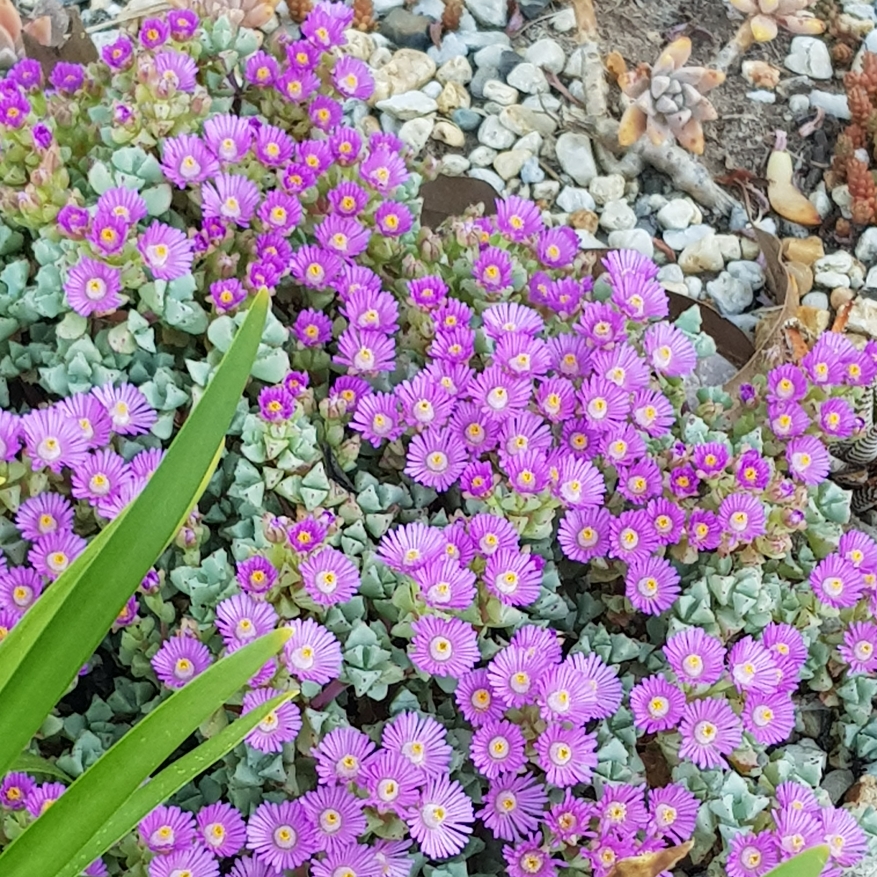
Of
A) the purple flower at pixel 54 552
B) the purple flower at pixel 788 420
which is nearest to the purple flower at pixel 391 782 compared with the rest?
the purple flower at pixel 54 552

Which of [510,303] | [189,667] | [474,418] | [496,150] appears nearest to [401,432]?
[474,418]

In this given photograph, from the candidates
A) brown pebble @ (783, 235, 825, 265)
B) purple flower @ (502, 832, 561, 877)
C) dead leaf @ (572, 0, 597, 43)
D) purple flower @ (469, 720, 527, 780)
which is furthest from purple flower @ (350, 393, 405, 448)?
dead leaf @ (572, 0, 597, 43)

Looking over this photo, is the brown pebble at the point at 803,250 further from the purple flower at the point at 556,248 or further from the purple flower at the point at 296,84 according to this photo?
the purple flower at the point at 296,84

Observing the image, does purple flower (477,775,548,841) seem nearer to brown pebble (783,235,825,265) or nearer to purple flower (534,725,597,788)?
purple flower (534,725,597,788)

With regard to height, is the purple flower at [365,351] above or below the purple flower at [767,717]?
above

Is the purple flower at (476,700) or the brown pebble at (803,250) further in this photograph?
the brown pebble at (803,250)


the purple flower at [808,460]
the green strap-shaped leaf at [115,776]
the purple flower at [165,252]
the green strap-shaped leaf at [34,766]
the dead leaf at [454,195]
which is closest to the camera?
the green strap-shaped leaf at [115,776]

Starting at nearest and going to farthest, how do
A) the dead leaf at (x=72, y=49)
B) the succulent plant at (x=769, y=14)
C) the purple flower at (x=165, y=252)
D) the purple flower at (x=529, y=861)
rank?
the purple flower at (x=529, y=861), the purple flower at (x=165, y=252), the dead leaf at (x=72, y=49), the succulent plant at (x=769, y=14)
